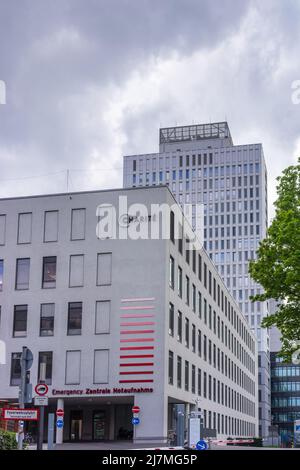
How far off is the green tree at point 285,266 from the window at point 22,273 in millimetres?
22102

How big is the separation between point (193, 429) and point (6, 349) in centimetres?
2604

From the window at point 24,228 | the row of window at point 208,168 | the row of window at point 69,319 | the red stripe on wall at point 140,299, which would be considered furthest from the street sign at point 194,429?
the row of window at point 208,168

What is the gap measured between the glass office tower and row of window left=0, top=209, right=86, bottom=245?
109 metres

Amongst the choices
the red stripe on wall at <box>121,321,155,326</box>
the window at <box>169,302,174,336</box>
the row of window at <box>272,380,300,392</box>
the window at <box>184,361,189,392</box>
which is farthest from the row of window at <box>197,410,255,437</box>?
the row of window at <box>272,380,300,392</box>

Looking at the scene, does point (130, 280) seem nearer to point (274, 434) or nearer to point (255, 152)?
point (274, 434)

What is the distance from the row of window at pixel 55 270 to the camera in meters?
50.7

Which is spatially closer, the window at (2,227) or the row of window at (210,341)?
the window at (2,227)

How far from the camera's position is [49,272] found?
52156 mm

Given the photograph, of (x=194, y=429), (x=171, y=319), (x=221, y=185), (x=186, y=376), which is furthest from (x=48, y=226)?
(x=221, y=185)

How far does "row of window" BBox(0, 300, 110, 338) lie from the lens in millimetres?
49688

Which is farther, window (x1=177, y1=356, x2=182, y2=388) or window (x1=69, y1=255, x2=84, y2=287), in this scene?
window (x1=177, y1=356, x2=182, y2=388)

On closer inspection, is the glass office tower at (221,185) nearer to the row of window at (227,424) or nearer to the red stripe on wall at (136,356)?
the row of window at (227,424)

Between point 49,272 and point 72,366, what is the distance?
7.18 metres

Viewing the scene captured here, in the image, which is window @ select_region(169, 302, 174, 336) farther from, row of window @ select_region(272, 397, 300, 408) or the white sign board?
row of window @ select_region(272, 397, 300, 408)
